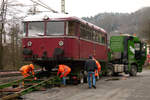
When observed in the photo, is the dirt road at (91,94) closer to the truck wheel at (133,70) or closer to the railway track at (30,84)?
the railway track at (30,84)

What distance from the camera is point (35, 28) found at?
14055 mm

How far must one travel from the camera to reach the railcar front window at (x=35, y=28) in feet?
45.8

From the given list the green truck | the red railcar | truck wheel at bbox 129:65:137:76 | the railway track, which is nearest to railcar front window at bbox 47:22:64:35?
the red railcar

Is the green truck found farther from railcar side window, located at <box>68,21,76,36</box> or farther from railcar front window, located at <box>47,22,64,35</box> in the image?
railcar front window, located at <box>47,22,64,35</box>

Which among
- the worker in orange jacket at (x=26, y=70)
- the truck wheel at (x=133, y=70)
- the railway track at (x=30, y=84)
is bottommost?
the truck wheel at (x=133, y=70)

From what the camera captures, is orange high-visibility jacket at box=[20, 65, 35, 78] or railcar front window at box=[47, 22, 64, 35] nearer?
orange high-visibility jacket at box=[20, 65, 35, 78]

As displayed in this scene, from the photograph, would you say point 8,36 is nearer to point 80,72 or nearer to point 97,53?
point 97,53

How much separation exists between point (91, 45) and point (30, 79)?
17.3 ft

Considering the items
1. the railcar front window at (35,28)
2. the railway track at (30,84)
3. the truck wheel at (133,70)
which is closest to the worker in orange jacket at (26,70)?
the railway track at (30,84)

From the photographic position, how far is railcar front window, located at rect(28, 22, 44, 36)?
13969 mm

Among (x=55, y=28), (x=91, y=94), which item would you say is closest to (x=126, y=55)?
(x=55, y=28)

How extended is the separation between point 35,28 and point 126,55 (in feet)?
35.8

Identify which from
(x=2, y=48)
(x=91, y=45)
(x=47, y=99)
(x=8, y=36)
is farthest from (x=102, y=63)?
(x=8, y=36)

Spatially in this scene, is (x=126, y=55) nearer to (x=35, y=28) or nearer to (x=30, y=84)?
(x=35, y=28)
